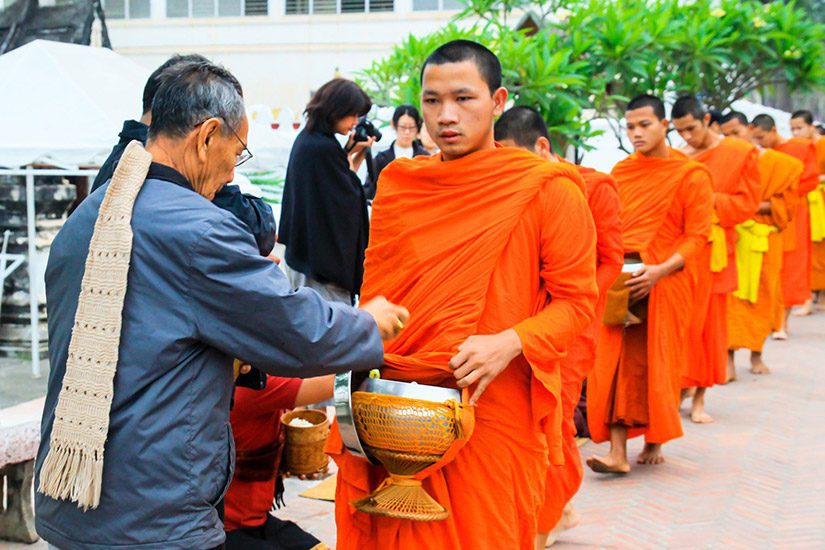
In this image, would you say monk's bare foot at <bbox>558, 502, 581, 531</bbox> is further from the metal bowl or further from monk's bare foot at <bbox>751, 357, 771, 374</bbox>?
monk's bare foot at <bbox>751, 357, 771, 374</bbox>

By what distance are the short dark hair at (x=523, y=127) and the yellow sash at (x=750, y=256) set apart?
14.6 feet

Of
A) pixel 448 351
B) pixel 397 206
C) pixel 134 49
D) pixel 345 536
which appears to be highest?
pixel 134 49

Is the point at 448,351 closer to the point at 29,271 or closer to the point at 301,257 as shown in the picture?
the point at 301,257

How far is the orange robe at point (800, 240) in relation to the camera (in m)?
11.3

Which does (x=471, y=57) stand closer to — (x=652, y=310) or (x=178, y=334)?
(x=178, y=334)

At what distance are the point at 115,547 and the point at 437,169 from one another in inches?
59.8

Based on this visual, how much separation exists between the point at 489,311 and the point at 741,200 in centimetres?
490

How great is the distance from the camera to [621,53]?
370 inches

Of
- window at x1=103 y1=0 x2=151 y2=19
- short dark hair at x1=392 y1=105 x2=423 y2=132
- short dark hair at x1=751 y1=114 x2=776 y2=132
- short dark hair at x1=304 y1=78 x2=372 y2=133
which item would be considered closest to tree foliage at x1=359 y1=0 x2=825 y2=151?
short dark hair at x1=392 y1=105 x2=423 y2=132

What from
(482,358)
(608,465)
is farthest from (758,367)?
(482,358)

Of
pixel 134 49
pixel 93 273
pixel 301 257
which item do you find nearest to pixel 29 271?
pixel 301 257

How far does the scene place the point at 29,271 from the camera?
8562mm

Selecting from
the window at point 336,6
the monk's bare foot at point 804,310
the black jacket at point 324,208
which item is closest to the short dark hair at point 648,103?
the black jacket at point 324,208

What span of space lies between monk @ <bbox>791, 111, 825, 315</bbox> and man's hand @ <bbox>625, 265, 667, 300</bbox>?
7370 mm
